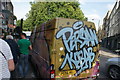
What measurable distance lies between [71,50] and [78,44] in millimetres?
314

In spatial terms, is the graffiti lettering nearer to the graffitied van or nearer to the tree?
the graffitied van

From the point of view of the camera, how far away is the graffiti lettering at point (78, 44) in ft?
10.3

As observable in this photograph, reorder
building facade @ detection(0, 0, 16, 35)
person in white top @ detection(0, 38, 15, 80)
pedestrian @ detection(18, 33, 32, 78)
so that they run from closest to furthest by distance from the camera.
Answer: person in white top @ detection(0, 38, 15, 80) < pedestrian @ detection(18, 33, 32, 78) < building facade @ detection(0, 0, 16, 35)

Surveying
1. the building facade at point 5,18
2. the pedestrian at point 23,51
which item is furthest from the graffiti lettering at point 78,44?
the building facade at point 5,18

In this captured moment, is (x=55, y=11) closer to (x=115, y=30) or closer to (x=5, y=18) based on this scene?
(x=5, y=18)

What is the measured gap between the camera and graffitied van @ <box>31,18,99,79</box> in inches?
117

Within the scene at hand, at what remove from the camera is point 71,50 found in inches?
126

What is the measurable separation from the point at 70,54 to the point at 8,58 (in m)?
1.91

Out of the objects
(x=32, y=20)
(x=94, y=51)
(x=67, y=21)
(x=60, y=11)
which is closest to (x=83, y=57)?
(x=94, y=51)

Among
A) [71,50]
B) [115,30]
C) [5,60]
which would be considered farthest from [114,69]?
[115,30]

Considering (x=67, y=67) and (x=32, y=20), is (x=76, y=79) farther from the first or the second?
(x=32, y=20)

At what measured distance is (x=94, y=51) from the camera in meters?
3.62

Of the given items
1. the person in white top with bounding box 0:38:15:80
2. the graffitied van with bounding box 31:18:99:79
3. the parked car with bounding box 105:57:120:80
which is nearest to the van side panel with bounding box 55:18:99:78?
the graffitied van with bounding box 31:18:99:79

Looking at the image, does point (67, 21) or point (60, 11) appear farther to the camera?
point (60, 11)
